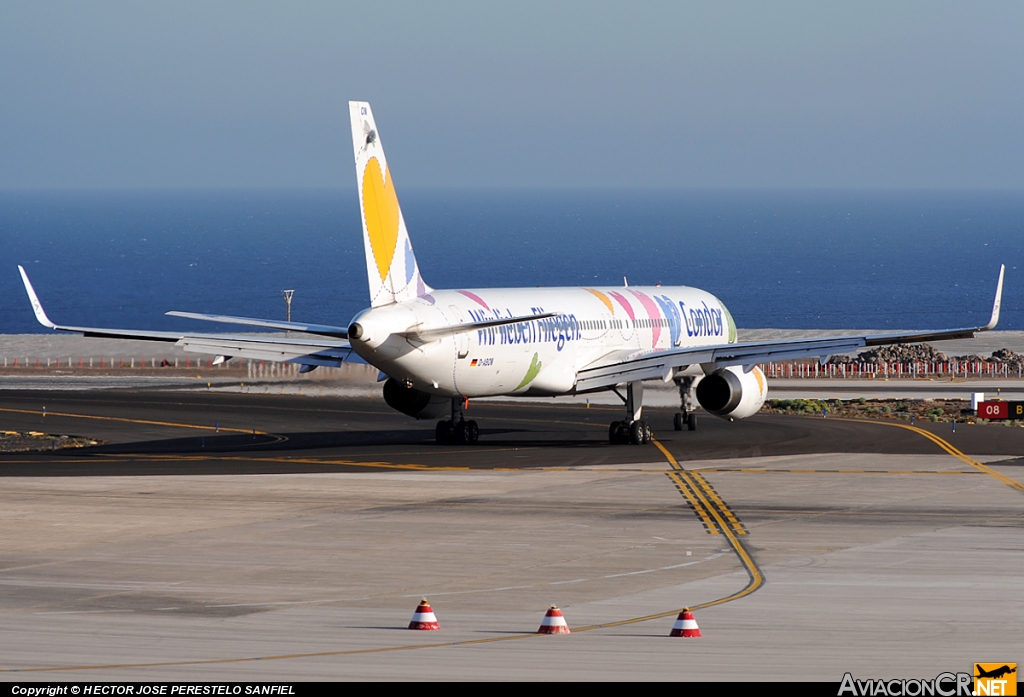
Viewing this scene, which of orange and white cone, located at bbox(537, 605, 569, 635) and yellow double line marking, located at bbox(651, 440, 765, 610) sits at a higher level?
yellow double line marking, located at bbox(651, 440, 765, 610)

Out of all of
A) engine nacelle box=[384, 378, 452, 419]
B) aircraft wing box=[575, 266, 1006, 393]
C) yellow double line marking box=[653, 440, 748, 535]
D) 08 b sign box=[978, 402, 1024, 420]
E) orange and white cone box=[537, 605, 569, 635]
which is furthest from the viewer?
08 b sign box=[978, 402, 1024, 420]

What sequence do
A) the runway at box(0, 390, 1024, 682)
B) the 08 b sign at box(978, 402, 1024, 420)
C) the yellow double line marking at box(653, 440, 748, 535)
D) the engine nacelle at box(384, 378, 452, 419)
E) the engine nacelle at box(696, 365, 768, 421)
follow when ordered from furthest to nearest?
the 08 b sign at box(978, 402, 1024, 420), the engine nacelle at box(696, 365, 768, 421), the engine nacelle at box(384, 378, 452, 419), the yellow double line marking at box(653, 440, 748, 535), the runway at box(0, 390, 1024, 682)

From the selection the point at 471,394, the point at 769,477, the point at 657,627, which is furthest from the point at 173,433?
the point at 657,627

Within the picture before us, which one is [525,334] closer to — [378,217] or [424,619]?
[378,217]

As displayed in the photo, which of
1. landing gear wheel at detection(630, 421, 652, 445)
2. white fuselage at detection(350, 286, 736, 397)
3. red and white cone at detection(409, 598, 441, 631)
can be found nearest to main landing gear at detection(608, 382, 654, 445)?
landing gear wheel at detection(630, 421, 652, 445)

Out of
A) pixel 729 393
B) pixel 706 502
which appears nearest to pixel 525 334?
pixel 729 393

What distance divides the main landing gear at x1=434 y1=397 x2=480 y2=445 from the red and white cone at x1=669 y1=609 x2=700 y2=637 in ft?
101

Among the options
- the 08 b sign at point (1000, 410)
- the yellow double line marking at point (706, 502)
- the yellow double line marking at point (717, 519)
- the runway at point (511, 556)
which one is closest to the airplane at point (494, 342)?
the runway at point (511, 556)

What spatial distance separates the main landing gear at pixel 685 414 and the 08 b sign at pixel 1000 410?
1321 centimetres

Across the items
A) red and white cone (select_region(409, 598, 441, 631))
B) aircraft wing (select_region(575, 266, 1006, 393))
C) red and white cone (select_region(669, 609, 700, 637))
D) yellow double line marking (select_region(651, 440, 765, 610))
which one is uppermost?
aircraft wing (select_region(575, 266, 1006, 393))

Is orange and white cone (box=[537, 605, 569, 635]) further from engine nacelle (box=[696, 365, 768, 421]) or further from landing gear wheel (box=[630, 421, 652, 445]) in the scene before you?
engine nacelle (box=[696, 365, 768, 421])

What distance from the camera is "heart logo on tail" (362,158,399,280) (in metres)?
41.7

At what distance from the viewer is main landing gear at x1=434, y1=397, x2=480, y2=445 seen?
50594mm

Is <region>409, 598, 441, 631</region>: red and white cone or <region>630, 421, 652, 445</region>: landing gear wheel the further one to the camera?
<region>630, 421, 652, 445</region>: landing gear wheel
